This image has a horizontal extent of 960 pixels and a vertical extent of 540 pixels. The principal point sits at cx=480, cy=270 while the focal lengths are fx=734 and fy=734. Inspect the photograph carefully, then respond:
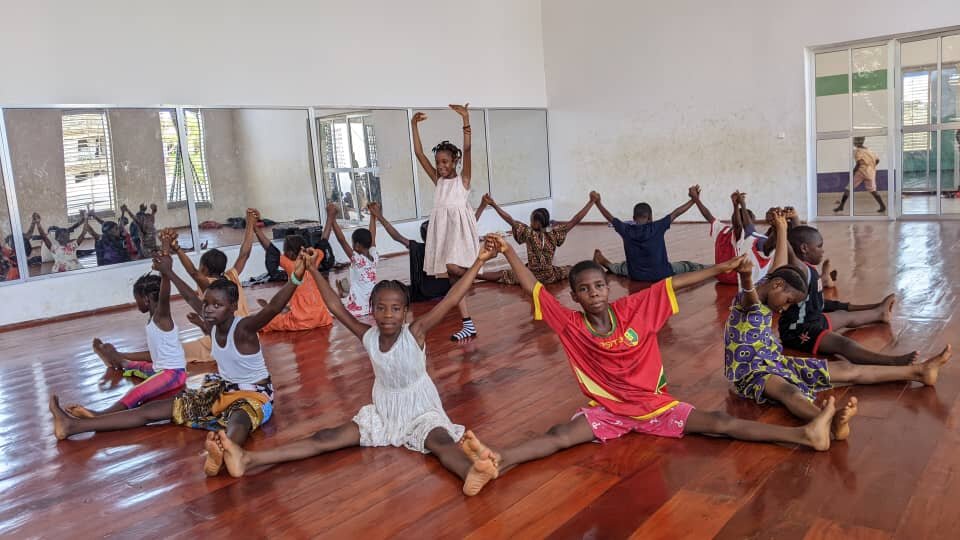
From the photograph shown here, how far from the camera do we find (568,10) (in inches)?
487

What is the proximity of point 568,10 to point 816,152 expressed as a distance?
466 cm

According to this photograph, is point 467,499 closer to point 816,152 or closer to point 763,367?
point 763,367

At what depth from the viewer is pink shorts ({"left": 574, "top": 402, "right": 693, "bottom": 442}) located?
9.18 ft

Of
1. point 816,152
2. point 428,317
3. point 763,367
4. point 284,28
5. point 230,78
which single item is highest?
point 284,28

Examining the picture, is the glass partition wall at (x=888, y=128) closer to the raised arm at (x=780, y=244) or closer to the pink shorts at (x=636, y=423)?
the raised arm at (x=780, y=244)

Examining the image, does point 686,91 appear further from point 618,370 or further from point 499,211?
point 618,370

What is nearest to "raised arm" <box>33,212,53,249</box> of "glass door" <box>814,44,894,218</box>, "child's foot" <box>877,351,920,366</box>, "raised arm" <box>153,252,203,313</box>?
"raised arm" <box>153,252,203,313</box>

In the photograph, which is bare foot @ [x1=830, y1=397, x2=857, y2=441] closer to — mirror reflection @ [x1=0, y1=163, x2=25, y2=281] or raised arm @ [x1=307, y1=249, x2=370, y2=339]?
raised arm @ [x1=307, y1=249, x2=370, y2=339]

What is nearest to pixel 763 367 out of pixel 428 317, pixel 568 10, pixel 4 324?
pixel 428 317

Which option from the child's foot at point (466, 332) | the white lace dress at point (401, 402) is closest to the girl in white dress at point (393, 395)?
the white lace dress at point (401, 402)

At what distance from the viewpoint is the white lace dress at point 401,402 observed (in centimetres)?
287

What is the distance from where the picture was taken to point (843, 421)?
8.51 feet

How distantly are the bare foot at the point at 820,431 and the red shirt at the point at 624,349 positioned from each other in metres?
0.49

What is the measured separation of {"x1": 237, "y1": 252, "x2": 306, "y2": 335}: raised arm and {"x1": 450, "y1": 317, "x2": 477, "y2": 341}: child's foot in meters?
1.78
